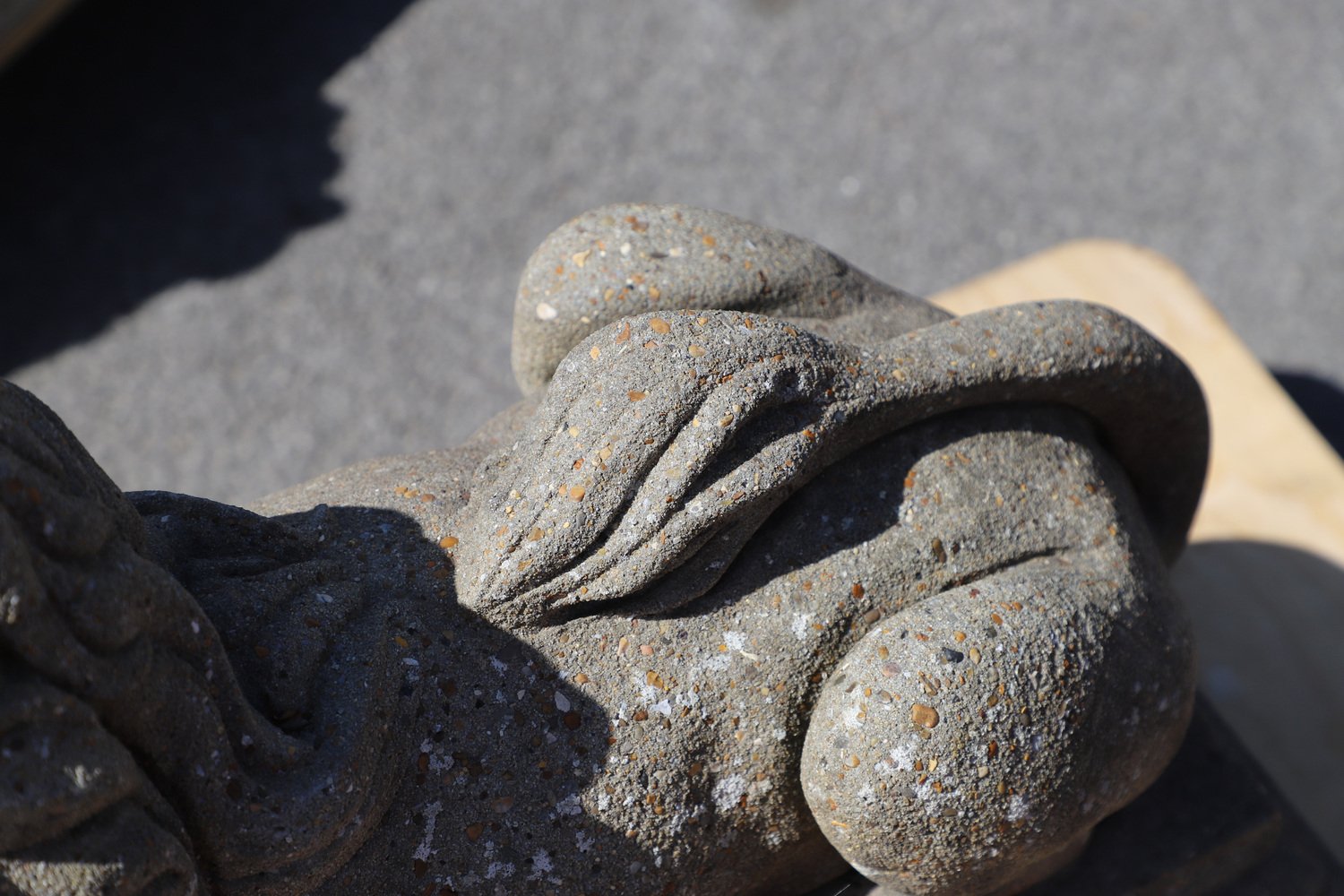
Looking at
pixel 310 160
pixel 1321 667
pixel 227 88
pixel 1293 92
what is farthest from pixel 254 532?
pixel 1293 92

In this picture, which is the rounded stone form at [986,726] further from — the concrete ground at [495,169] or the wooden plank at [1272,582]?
the concrete ground at [495,169]

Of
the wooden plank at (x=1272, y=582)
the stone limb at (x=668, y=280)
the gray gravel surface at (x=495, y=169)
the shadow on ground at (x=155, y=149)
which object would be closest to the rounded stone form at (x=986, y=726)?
the stone limb at (x=668, y=280)

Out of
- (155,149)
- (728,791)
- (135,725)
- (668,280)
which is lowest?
(728,791)

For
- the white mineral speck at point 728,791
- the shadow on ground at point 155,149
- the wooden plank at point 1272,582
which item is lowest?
the wooden plank at point 1272,582

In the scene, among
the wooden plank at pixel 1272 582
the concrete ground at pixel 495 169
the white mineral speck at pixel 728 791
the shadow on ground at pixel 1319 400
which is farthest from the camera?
the concrete ground at pixel 495 169

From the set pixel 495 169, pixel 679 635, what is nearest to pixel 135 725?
pixel 679 635

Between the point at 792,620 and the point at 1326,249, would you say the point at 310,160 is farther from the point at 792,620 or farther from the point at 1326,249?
the point at 1326,249

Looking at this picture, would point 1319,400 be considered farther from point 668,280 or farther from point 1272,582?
point 668,280
